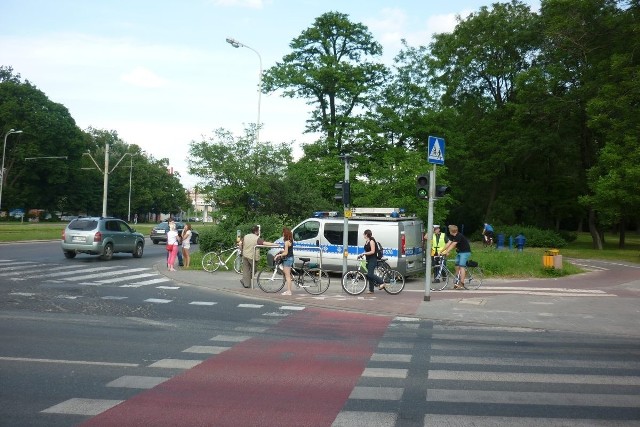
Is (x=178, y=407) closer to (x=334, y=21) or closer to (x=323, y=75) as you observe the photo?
(x=323, y=75)

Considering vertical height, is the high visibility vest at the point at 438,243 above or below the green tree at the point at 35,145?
below

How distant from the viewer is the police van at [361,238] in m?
19.1

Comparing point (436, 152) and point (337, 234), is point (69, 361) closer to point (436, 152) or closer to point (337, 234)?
point (436, 152)

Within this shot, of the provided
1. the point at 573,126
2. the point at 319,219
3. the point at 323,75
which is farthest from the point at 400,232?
the point at 573,126

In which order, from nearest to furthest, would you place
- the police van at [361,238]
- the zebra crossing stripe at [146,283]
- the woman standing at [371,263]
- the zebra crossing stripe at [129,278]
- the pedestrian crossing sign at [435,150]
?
1. the pedestrian crossing sign at [435,150]
2. the woman standing at [371,263]
3. the zebra crossing stripe at [146,283]
4. the zebra crossing stripe at [129,278]
5. the police van at [361,238]

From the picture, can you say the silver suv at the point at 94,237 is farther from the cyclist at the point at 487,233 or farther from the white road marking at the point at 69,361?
the cyclist at the point at 487,233

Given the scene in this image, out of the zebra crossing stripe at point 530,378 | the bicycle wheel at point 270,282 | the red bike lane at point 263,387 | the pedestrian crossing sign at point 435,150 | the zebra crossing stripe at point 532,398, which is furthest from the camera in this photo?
the bicycle wheel at point 270,282

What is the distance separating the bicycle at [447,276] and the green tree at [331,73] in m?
19.4

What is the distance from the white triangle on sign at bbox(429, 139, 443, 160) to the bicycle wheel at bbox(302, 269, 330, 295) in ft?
13.9

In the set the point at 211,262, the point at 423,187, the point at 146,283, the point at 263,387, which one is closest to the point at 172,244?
the point at 211,262

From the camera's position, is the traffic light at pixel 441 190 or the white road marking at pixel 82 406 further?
the traffic light at pixel 441 190

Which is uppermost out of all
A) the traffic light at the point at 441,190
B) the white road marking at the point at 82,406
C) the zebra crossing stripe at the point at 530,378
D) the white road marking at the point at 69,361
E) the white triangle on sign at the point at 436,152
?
the white triangle on sign at the point at 436,152

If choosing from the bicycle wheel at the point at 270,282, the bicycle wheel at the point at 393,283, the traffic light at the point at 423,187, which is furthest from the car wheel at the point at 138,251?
the traffic light at the point at 423,187

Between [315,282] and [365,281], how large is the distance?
135cm
